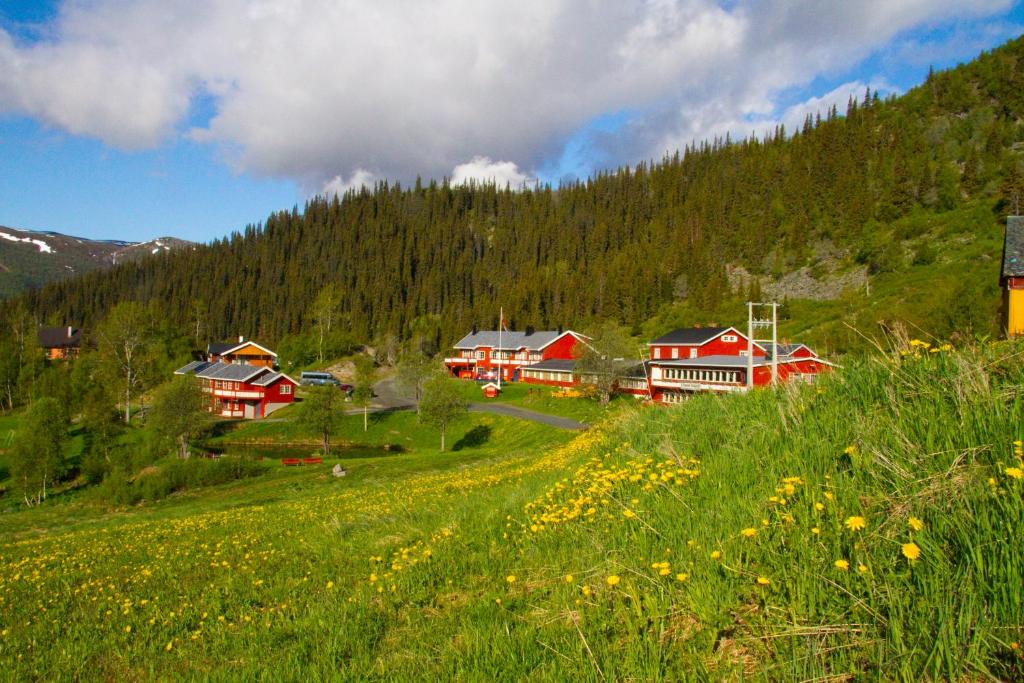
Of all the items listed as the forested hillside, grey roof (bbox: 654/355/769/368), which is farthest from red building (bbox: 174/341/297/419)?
the forested hillside

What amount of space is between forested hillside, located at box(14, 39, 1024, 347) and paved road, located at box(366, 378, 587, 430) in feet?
143

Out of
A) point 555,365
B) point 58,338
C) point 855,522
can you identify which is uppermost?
point 58,338

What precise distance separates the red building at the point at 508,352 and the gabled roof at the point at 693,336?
13.4m

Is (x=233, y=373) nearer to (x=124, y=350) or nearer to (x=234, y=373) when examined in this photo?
(x=234, y=373)

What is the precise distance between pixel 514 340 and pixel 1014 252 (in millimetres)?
70980

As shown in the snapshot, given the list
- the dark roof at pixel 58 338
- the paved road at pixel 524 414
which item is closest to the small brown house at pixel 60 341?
the dark roof at pixel 58 338

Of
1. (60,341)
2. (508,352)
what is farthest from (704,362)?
(60,341)

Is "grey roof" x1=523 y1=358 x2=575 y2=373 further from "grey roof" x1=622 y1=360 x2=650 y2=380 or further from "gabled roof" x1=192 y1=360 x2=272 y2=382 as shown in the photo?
"gabled roof" x1=192 y1=360 x2=272 y2=382

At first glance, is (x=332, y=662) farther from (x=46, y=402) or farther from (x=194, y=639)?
(x=46, y=402)

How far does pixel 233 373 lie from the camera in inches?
2874

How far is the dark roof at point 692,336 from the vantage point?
6225 cm

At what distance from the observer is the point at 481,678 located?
3805 mm

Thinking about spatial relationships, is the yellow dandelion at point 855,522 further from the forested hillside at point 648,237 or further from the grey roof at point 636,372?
the forested hillside at point 648,237

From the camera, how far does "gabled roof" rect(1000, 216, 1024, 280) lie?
26562mm
